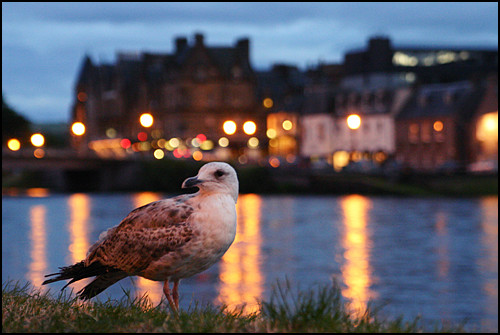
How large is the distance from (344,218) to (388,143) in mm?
37433

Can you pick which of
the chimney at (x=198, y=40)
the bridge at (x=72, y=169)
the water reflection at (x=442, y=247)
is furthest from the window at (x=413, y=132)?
the chimney at (x=198, y=40)

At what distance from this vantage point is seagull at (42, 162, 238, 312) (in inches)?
293

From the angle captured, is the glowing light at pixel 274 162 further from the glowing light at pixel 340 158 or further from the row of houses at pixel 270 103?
the glowing light at pixel 340 158

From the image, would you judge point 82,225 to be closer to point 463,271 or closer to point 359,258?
point 359,258

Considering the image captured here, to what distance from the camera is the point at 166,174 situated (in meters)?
90.6

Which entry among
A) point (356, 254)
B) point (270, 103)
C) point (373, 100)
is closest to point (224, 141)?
point (270, 103)

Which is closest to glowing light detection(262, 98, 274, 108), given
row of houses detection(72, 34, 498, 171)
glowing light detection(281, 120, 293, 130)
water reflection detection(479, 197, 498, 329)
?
row of houses detection(72, 34, 498, 171)

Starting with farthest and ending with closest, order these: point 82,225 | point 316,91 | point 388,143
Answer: point 316,91, point 388,143, point 82,225

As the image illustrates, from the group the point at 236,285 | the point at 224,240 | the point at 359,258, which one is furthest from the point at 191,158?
the point at 224,240

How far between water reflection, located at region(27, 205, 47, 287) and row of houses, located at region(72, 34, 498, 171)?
32.8 meters

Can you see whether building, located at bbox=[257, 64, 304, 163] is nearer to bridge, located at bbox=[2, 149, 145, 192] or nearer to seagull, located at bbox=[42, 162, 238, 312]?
bridge, located at bbox=[2, 149, 145, 192]

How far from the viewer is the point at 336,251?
48812 millimetres

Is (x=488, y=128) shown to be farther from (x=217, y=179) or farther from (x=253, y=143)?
(x=217, y=179)

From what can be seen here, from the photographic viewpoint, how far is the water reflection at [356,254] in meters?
34.5
